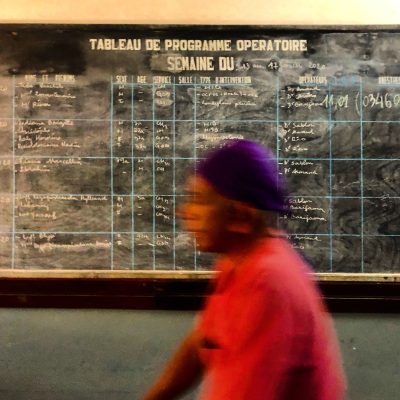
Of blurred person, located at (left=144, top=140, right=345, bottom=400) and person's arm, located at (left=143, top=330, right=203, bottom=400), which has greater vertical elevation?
blurred person, located at (left=144, top=140, right=345, bottom=400)

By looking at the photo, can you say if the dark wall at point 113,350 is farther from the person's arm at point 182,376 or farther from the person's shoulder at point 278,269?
the person's shoulder at point 278,269

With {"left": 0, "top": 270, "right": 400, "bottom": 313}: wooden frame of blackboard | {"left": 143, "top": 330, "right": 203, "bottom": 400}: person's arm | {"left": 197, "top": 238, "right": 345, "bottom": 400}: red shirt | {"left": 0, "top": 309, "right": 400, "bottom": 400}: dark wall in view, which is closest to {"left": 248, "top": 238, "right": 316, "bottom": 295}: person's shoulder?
{"left": 197, "top": 238, "right": 345, "bottom": 400}: red shirt

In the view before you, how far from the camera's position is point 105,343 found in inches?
139

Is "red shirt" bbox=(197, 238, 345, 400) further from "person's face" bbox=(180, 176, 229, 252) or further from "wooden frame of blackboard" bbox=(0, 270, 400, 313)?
"wooden frame of blackboard" bbox=(0, 270, 400, 313)

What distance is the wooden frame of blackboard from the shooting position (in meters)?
3.41

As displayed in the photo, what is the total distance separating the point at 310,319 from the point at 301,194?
2204mm

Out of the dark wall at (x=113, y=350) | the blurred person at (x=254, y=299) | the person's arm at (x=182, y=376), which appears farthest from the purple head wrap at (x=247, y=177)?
the dark wall at (x=113, y=350)

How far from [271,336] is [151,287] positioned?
2.26 meters

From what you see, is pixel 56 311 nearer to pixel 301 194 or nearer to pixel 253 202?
pixel 301 194

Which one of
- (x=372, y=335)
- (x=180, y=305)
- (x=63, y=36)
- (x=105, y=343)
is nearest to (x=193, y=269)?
(x=180, y=305)

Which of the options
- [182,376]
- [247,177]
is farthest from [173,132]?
[247,177]

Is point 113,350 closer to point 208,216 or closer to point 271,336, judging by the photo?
point 208,216

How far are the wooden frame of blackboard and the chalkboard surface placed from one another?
6 cm

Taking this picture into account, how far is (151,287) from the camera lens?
11.3ft
